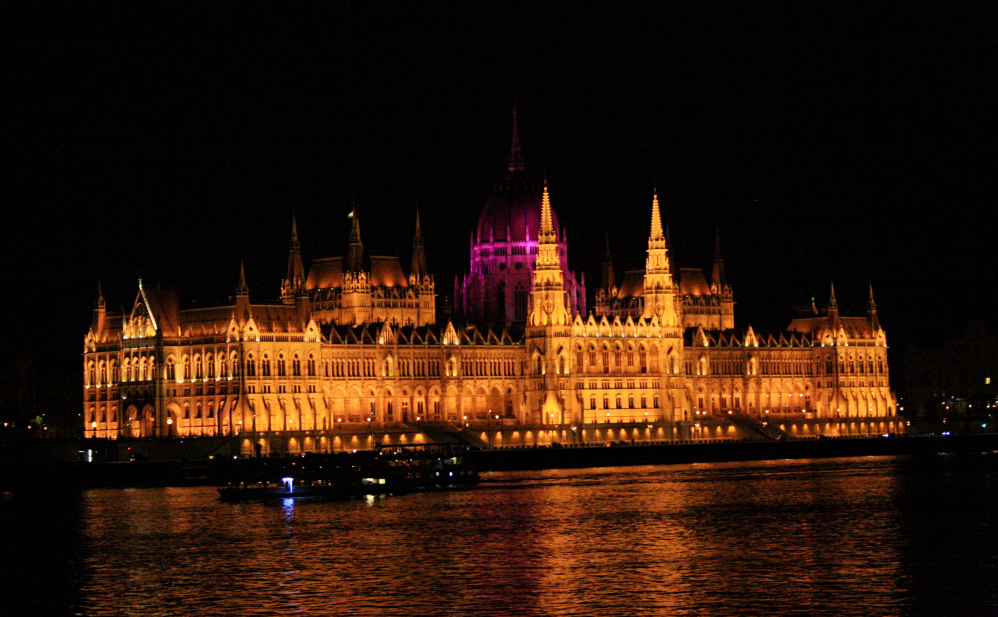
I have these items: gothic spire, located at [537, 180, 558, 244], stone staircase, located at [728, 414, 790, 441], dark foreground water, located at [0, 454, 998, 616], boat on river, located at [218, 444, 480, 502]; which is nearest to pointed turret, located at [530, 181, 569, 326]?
gothic spire, located at [537, 180, 558, 244]

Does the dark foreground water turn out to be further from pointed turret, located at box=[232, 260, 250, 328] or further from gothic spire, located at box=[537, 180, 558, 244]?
gothic spire, located at box=[537, 180, 558, 244]

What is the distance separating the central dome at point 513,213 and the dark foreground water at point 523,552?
67.4 m

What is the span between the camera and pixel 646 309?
19000cm

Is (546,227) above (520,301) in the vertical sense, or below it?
Answer: above

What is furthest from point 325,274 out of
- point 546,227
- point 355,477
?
point 355,477

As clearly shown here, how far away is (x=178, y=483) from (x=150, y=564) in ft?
177

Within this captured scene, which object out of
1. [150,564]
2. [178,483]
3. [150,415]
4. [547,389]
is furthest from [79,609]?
[547,389]

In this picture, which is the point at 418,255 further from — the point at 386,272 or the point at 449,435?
the point at 449,435

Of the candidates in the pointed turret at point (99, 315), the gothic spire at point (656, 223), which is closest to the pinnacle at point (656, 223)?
the gothic spire at point (656, 223)

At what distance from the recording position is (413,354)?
579 feet

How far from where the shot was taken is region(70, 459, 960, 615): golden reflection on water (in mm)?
74250

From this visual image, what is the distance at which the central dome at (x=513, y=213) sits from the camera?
646 feet

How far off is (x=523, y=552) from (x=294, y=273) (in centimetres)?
9676

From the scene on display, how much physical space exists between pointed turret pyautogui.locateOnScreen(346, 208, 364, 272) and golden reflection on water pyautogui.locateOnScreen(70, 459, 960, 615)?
2055 inches
